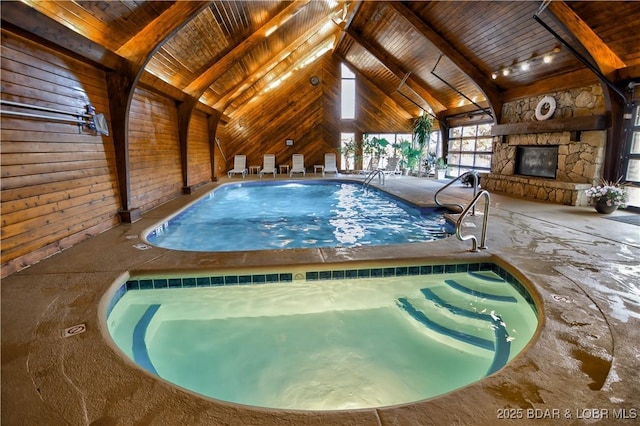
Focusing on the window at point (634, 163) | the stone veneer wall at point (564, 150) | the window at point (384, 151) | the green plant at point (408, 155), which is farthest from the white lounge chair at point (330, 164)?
the window at point (634, 163)

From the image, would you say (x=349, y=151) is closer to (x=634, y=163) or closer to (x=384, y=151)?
(x=384, y=151)

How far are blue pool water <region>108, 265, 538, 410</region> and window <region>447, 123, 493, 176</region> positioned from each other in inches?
310

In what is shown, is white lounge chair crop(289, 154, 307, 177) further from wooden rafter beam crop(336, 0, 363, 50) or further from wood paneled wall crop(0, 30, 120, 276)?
wood paneled wall crop(0, 30, 120, 276)

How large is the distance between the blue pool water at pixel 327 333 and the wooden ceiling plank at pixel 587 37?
446 cm

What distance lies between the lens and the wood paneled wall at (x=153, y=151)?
5.68 meters

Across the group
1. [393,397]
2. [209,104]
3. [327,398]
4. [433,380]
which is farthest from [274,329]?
[209,104]

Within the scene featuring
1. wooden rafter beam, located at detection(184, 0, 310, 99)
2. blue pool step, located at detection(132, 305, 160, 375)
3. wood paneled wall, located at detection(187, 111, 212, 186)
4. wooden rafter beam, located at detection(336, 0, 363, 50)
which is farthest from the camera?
wood paneled wall, located at detection(187, 111, 212, 186)

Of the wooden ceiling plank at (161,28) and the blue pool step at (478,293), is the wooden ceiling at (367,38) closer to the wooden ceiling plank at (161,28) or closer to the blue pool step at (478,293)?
the wooden ceiling plank at (161,28)

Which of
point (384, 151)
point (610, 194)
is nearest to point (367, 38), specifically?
point (384, 151)

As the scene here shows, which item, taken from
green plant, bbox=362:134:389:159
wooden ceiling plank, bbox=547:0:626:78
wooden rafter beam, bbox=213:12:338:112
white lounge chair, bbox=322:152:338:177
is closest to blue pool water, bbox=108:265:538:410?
wooden ceiling plank, bbox=547:0:626:78

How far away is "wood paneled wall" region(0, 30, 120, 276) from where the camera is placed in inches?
120

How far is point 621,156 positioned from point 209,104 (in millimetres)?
9758

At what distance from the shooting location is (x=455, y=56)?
7.84 meters

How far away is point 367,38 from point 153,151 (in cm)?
746
